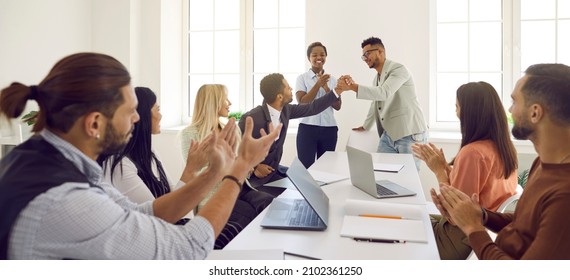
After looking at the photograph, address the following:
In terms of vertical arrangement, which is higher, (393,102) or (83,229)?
(393,102)

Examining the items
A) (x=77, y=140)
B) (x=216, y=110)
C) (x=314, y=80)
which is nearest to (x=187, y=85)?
(x=314, y=80)

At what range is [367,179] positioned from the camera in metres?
1.86

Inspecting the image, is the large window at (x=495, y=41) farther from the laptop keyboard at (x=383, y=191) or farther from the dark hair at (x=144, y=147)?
the dark hair at (x=144, y=147)

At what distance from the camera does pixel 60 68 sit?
3.06 ft

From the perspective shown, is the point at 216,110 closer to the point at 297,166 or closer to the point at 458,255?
the point at 297,166

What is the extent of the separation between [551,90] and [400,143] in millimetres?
2327

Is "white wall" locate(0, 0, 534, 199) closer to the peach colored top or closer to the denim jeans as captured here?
the denim jeans

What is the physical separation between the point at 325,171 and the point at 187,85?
301 cm

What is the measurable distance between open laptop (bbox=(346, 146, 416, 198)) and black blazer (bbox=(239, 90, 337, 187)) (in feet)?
2.47

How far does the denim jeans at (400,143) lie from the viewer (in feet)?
11.2

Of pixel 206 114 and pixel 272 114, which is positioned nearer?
pixel 206 114

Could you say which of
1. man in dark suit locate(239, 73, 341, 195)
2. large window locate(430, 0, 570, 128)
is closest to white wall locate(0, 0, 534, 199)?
large window locate(430, 0, 570, 128)

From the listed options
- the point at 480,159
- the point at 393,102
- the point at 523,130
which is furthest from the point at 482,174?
the point at 393,102

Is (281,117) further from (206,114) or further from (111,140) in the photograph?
(111,140)
